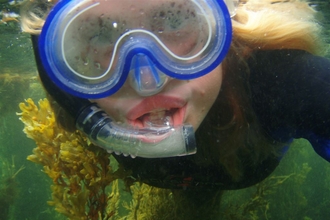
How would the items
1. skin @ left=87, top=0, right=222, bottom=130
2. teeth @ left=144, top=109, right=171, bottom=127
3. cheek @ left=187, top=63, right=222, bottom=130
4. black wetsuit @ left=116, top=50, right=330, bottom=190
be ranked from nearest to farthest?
1. skin @ left=87, top=0, right=222, bottom=130
2. teeth @ left=144, top=109, right=171, bottom=127
3. cheek @ left=187, top=63, right=222, bottom=130
4. black wetsuit @ left=116, top=50, right=330, bottom=190

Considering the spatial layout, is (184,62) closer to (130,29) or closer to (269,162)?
(130,29)

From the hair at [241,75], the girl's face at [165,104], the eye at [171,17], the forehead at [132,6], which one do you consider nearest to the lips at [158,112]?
the girl's face at [165,104]

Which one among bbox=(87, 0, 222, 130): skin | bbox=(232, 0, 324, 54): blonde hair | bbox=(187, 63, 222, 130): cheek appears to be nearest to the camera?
bbox=(87, 0, 222, 130): skin

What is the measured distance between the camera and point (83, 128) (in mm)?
2832

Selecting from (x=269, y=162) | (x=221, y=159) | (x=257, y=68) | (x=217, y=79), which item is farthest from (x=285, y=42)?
(x=269, y=162)

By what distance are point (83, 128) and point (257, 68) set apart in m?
1.73

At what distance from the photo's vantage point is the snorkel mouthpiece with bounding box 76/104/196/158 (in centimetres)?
236

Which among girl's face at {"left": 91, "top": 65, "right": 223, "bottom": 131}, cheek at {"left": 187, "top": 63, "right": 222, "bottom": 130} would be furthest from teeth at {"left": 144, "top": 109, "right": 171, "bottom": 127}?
cheek at {"left": 187, "top": 63, "right": 222, "bottom": 130}

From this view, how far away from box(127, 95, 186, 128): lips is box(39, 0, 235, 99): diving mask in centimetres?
13

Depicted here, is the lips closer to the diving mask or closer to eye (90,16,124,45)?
the diving mask

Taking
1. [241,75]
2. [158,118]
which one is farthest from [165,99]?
[241,75]

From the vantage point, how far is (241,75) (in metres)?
3.15

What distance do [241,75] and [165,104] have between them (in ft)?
3.62

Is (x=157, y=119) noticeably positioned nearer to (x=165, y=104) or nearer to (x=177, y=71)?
(x=165, y=104)
